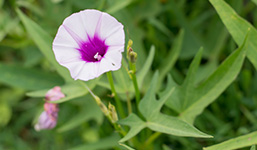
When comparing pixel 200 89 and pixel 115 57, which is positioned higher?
pixel 115 57

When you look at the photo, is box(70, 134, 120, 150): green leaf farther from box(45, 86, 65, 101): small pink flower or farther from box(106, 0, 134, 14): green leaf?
box(106, 0, 134, 14): green leaf

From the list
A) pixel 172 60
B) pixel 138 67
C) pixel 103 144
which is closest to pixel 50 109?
pixel 103 144

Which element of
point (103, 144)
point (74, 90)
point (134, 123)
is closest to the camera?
point (134, 123)

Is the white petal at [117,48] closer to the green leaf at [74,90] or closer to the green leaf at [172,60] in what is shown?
the green leaf at [74,90]

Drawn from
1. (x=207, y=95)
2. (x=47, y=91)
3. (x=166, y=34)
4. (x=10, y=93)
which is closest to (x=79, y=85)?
(x=47, y=91)

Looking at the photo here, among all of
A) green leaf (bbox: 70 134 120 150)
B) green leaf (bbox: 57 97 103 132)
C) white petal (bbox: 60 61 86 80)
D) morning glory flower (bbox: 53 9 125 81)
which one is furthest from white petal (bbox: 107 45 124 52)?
green leaf (bbox: 57 97 103 132)

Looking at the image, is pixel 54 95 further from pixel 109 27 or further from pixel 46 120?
pixel 109 27

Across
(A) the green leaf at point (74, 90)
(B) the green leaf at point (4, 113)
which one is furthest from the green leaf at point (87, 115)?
(B) the green leaf at point (4, 113)
